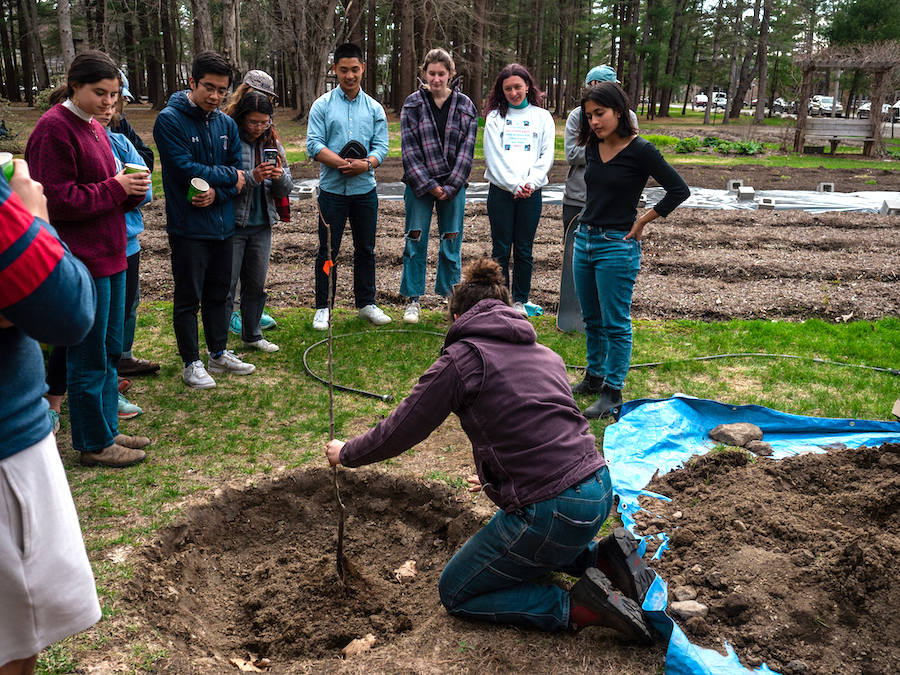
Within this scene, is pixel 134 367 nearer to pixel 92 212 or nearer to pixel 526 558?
pixel 92 212

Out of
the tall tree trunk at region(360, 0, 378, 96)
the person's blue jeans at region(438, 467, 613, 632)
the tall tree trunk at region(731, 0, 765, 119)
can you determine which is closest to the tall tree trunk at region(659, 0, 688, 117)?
the tall tree trunk at region(731, 0, 765, 119)

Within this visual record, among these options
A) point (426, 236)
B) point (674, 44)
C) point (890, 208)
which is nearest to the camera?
point (426, 236)

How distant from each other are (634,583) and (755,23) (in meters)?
49.8

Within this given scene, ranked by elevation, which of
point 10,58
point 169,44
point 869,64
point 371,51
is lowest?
point 10,58

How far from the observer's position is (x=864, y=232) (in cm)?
1023

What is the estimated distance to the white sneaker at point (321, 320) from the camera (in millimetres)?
5891

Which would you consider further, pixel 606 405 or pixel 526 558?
pixel 606 405

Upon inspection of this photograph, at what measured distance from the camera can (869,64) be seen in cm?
2133

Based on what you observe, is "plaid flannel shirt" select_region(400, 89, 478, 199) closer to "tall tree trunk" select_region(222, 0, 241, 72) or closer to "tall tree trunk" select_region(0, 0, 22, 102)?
"tall tree trunk" select_region(222, 0, 241, 72)

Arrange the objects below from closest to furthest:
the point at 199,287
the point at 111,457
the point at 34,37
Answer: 1. the point at 111,457
2. the point at 199,287
3. the point at 34,37

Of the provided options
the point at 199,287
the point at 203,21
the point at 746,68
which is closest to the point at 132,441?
the point at 199,287

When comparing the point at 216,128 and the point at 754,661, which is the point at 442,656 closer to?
the point at 754,661

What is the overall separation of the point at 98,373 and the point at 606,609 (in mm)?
2574

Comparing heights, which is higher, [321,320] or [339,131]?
[339,131]
